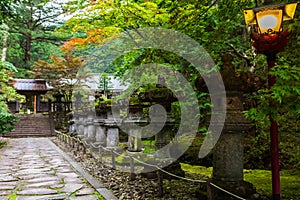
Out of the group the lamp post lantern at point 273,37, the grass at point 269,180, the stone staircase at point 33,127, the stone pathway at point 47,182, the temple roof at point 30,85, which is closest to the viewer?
the lamp post lantern at point 273,37

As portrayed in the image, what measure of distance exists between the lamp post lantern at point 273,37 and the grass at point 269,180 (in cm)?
165

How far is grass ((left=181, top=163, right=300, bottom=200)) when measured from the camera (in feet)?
16.6

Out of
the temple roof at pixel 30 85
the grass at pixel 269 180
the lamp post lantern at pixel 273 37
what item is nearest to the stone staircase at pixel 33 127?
the temple roof at pixel 30 85

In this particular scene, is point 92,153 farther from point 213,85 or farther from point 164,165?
point 213,85

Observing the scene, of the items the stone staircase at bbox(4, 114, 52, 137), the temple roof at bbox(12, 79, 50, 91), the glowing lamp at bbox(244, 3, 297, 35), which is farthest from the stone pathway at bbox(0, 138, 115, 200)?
the temple roof at bbox(12, 79, 50, 91)

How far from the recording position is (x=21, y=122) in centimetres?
2559

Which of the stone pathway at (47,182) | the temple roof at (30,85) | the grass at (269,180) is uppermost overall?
the temple roof at (30,85)

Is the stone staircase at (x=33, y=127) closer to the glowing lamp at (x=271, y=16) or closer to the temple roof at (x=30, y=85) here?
the temple roof at (x=30, y=85)

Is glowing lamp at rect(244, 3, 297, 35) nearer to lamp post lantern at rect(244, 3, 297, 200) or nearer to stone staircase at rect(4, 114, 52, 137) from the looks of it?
lamp post lantern at rect(244, 3, 297, 200)

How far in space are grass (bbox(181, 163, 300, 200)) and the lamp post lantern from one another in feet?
5.41

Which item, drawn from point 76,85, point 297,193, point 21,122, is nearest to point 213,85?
point 297,193

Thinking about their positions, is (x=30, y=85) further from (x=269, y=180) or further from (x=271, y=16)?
(x=271, y=16)

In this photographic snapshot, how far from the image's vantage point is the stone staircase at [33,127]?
22781mm

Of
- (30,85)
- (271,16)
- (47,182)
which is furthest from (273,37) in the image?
(30,85)
